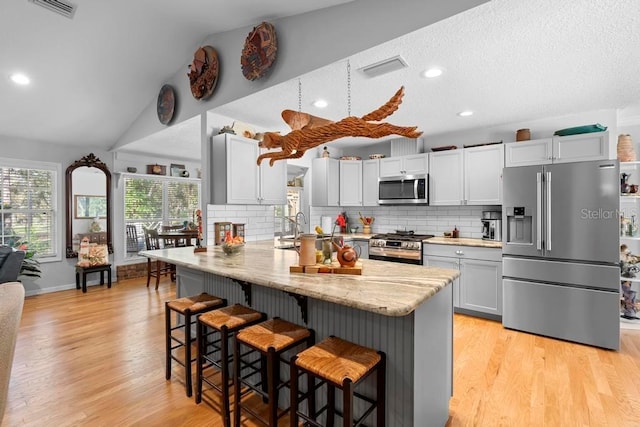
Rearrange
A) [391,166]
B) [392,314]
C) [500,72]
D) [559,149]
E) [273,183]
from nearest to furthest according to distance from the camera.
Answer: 1. [392,314]
2. [500,72]
3. [559,149]
4. [273,183]
5. [391,166]

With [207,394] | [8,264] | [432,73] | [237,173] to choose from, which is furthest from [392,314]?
[8,264]

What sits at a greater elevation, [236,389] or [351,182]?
[351,182]

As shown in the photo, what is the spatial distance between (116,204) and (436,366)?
5.96 metres

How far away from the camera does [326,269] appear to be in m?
1.90

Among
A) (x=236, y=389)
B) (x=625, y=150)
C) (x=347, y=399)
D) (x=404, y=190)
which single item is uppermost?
(x=625, y=150)

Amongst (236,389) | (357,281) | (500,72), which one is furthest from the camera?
(500,72)

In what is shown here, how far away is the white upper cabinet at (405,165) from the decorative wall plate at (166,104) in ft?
9.98

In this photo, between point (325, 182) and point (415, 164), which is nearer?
point (415, 164)

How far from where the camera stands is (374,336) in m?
1.67

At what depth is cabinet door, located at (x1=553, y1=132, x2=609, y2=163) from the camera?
3.38m

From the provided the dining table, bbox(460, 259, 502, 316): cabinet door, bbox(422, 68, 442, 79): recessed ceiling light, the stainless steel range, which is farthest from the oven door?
→ the dining table

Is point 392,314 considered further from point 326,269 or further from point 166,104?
point 166,104

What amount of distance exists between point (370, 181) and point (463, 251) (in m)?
1.81

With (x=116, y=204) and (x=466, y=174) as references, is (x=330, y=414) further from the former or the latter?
(x=116, y=204)
